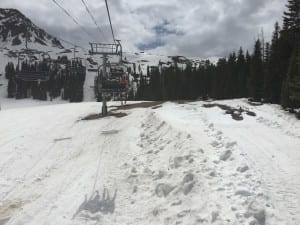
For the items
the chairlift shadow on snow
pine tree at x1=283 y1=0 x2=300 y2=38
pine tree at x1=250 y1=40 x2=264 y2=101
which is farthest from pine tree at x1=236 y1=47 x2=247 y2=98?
the chairlift shadow on snow

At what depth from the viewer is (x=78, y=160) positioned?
15648 millimetres

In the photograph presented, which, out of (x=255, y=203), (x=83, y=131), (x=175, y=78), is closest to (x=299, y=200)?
(x=255, y=203)

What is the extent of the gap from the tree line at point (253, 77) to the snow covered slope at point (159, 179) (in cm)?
1398

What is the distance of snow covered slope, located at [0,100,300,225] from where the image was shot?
816cm

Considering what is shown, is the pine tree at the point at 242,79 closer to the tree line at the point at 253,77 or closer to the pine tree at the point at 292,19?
the tree line at the point at 253,77

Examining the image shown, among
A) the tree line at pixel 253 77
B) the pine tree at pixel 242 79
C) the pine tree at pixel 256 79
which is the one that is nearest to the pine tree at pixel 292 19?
the tree line at pixel 253 77

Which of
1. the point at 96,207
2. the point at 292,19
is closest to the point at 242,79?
the point at 292,19

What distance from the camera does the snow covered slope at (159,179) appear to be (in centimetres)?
816

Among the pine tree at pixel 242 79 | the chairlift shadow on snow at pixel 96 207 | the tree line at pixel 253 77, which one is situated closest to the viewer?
the chairlift shadow on snow at pixel 96 207

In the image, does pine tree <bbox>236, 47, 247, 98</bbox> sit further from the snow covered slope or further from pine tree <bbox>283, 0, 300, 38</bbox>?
the snow covered slope

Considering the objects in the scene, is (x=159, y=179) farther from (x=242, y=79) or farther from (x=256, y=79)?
(x=242, y=79)

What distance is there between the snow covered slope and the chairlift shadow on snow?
28mm

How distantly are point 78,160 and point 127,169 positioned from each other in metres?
3.57

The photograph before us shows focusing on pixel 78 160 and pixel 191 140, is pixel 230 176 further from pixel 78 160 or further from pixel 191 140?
pixel 78 160
